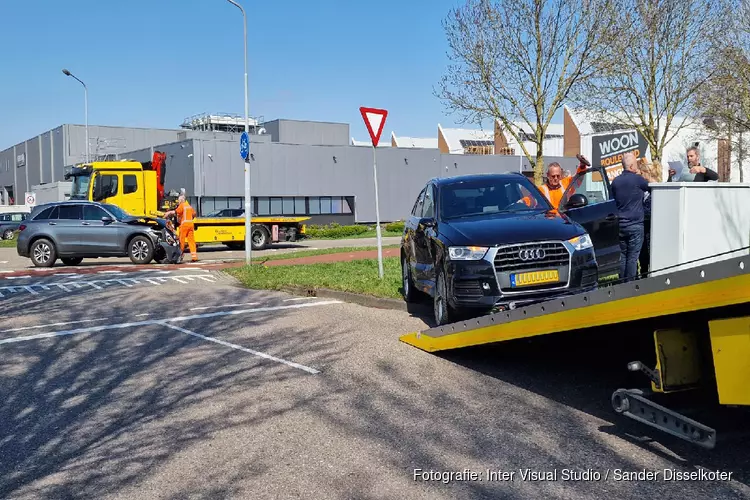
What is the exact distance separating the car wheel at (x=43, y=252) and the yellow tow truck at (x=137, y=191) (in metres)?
3.90

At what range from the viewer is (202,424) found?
5555 mm

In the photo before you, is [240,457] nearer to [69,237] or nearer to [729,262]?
[729,262]

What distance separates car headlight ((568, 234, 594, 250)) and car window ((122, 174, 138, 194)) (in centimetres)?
2030

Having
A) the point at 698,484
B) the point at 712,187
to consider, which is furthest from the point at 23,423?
the point at 712,187

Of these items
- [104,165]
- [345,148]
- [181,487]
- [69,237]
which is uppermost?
[345,148]

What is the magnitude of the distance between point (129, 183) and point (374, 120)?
583 inches

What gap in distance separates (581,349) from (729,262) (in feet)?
11.3

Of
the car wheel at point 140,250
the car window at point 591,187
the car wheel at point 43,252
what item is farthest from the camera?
the car wheel at point 140,250

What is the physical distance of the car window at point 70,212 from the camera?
20.6 meters

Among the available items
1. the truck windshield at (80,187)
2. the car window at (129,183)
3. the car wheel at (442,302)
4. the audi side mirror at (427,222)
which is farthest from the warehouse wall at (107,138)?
the car wheel at (442,302)

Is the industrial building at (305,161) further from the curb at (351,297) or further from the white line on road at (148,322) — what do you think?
the white line on road at (148,322)

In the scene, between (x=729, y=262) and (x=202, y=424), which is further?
(x=202, y=424)

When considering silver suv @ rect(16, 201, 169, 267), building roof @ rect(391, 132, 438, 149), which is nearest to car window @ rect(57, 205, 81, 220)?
silver suv @ rect(16, 201, 169, 267)

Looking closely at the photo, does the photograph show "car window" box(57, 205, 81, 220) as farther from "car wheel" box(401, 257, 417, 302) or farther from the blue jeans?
the blue jeans
